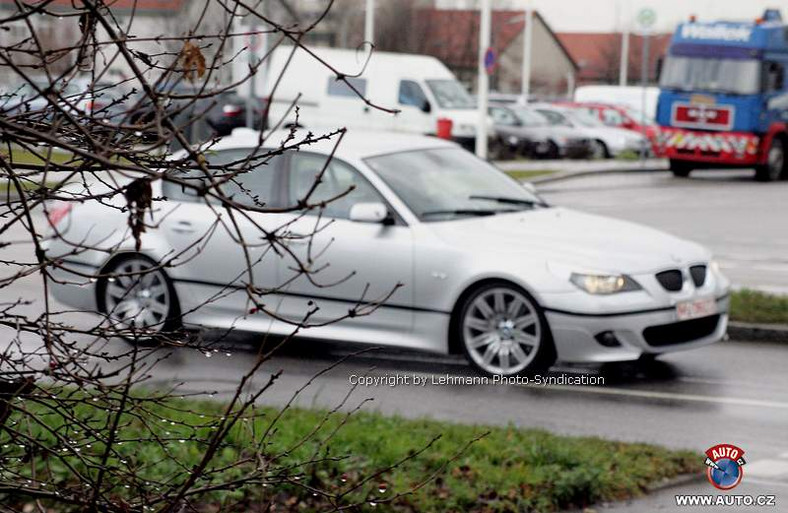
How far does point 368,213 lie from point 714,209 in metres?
16.4

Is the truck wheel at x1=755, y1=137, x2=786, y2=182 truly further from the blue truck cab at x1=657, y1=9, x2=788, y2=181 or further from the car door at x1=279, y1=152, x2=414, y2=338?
the car door at x1=279, y1=152, x2=414, y2=338

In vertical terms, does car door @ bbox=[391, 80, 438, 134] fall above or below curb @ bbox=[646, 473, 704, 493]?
below

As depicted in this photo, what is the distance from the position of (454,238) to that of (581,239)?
80cm

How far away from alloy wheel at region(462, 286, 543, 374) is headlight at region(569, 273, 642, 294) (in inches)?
12.9

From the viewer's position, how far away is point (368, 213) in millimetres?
9438

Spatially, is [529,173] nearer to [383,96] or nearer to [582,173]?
[582,173]

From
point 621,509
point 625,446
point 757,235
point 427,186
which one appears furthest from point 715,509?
point 757,235

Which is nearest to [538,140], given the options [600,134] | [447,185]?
[600,134]

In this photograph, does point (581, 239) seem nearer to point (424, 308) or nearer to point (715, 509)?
point (424, 308)

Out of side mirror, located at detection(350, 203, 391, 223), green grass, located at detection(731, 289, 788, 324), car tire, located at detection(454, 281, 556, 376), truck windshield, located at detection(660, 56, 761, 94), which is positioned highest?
side mirror, located at detection(350, 203, 391, 223)

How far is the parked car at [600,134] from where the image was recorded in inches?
1630

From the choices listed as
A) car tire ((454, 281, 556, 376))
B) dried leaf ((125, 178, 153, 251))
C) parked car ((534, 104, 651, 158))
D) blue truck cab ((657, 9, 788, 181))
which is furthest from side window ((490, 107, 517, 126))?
dried leaf ((125, 178, 153, 251))

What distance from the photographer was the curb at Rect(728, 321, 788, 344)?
11.1m

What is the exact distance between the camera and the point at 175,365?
970cm
